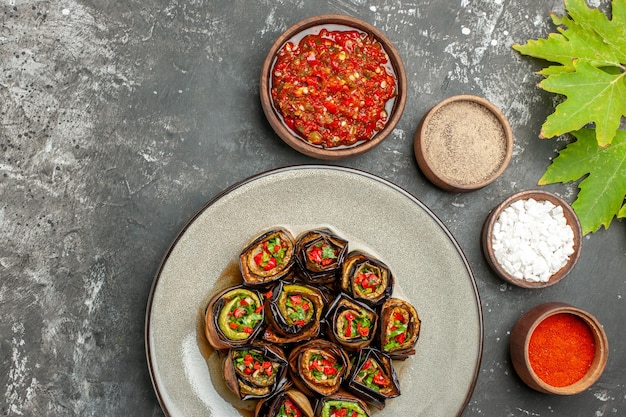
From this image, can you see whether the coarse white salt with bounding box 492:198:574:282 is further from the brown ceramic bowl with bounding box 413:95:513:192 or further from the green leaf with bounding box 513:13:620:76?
the green leaf with bounding box 513:13:620:76

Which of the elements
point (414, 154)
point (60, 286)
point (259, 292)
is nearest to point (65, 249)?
point (60, 286)

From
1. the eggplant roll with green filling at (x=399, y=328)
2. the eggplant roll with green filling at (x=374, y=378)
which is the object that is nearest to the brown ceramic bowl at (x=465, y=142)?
the eggplant roll with green filling at (x=399, y=328)

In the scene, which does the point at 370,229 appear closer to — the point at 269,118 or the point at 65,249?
the point at 269,118

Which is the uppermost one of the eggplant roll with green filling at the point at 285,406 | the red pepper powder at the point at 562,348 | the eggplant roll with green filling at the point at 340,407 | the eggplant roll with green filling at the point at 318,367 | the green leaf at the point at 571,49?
the green leaf at the point at 571,49

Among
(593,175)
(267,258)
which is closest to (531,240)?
(593,175)

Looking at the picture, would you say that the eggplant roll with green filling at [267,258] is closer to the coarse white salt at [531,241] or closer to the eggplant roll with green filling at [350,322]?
the eggplant roll with green filling at [350,322]

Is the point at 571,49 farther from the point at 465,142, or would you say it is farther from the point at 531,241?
the point at 531,241
